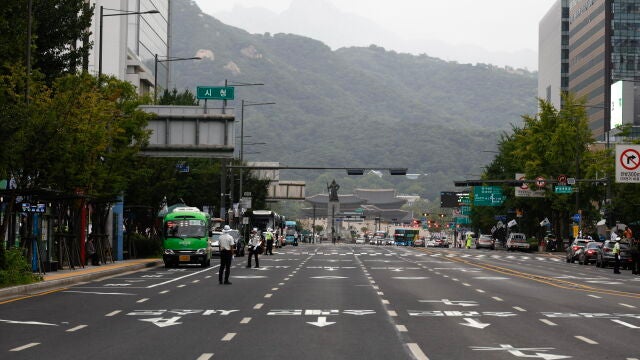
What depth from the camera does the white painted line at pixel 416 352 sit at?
1416cm

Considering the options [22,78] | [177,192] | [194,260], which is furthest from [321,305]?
[177,192]

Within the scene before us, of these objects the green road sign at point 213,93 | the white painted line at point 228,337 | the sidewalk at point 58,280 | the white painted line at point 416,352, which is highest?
the green road sign at point 213,93

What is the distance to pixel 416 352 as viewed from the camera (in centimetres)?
1477

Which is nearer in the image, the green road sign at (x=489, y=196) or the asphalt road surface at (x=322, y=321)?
the asphalt road surface at (x=322, y=321)

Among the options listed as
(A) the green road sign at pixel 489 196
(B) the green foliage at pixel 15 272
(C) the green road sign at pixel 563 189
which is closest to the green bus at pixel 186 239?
(B) the green foliage at pixel 15 272

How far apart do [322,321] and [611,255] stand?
3811 cm

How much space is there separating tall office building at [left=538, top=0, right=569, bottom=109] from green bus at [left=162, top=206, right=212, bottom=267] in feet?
443

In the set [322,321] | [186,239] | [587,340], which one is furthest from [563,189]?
[587,340]

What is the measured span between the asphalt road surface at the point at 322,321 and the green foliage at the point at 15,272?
1364 millimetres

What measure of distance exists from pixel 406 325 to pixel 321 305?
16.7 ft

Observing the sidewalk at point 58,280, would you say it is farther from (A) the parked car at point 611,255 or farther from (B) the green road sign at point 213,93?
(A) the parked car at point 611,255

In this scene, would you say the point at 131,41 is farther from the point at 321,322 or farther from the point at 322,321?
the point at 321,322

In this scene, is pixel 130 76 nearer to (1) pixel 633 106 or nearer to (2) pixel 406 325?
(1) pixel 633 106

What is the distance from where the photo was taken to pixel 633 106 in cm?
13212
